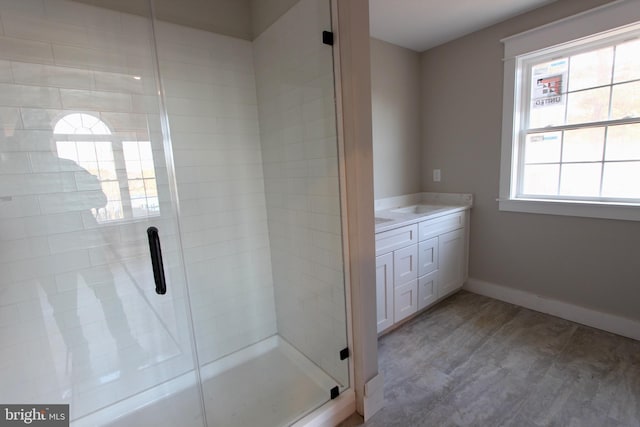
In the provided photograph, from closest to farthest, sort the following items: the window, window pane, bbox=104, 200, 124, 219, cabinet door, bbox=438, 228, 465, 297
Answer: the window
window pane, bbox=104, 200, 124, 219
cabinet door, bbox=438, 228, 465, 297

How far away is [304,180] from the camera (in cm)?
171

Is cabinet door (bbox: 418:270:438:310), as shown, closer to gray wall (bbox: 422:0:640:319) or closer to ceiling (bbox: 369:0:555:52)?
gray wall (bbox: 422:0:640:319)

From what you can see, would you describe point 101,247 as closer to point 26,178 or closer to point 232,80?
point 26,178

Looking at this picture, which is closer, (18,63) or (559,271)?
(18,63)

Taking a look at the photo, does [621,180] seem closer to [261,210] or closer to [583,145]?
[583,145]

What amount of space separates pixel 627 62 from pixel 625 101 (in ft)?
0.84

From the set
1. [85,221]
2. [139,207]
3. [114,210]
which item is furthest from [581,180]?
[85,221]

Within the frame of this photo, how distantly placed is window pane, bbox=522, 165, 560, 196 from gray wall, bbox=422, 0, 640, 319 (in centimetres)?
22

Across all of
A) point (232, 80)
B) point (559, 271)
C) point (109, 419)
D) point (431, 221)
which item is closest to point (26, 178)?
point (232, 80)

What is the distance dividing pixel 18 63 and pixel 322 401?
2.21 meters

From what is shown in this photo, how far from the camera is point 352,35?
1.26 metres

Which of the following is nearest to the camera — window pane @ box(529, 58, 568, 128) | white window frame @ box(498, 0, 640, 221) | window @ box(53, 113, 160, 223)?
window @ box(53, 113, 160, 223)

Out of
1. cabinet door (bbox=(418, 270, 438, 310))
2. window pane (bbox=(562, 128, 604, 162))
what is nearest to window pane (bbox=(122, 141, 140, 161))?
cabinet door (bbox=(418, 270, 438, 310))

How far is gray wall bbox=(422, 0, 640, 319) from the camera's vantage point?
2.02 meters
